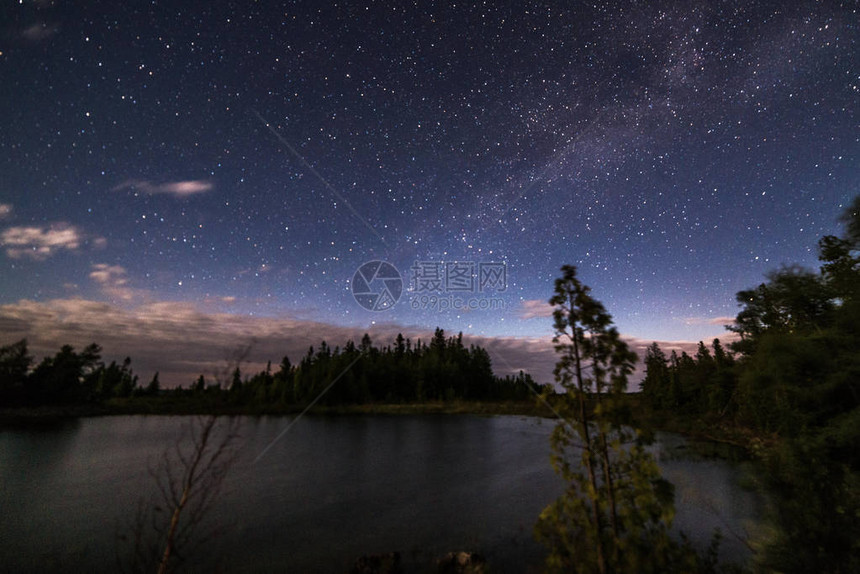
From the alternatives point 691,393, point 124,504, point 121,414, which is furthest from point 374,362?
point 124,504

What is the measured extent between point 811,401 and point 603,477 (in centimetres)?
1896

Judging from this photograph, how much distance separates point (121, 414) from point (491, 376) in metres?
87.5

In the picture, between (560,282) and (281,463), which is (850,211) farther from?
(281,463)

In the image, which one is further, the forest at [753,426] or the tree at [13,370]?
the tree at [13,370]

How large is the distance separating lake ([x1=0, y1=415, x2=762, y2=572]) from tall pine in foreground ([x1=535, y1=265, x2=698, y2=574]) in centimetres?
432

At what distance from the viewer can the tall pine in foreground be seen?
4.31 metres

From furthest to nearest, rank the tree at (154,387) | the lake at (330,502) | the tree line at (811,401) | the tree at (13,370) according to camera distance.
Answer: the tree at (154,387) → the tree at (13,370) → the lake at (330,502) → the tree line at (811,401)

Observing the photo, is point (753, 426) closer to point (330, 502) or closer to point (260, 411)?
point (330, 502)

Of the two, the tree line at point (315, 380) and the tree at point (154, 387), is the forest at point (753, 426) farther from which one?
the tree at point (154, 387)

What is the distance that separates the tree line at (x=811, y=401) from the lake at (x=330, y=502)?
148 inches

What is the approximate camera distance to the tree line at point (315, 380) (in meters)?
58.3

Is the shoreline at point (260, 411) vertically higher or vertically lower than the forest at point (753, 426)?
lower

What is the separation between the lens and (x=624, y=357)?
4.86 m

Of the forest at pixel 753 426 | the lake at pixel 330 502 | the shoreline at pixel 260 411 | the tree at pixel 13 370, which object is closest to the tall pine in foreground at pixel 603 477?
the forest at pixel 753 426
